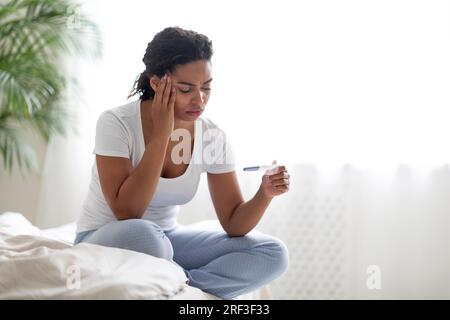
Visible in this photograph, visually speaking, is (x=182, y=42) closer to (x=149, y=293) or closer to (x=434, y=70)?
(x=149, y=293)

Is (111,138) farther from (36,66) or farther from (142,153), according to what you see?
(36,66)

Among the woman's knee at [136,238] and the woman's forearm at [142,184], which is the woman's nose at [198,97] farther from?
the woman's knee at [136,238]

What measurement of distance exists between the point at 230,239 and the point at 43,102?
1247mm

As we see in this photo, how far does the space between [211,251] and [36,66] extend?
3.99 ft

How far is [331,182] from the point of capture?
235 cm

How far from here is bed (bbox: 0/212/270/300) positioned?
3.36ft

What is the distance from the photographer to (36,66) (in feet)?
7.41

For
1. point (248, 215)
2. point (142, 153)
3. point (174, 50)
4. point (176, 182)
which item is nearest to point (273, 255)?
point (248, 215)

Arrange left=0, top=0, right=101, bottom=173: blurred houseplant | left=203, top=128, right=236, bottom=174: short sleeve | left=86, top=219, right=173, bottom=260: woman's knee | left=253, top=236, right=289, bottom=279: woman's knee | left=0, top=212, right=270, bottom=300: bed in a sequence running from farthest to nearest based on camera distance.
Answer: left=0, top=0, right=101, bottom=173: blurred houseplant
left=203, top=128, right=236, bottom=174: short sleeve
left=253, top=236, right=289, bottom=279: woman's knee
left=86, top=219, right=173, bottom=260: woman's knee
left=0, top=212, right=270, bottom=300: bed

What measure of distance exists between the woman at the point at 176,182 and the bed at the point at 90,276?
13cm

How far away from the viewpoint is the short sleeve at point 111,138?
1372 millimetres

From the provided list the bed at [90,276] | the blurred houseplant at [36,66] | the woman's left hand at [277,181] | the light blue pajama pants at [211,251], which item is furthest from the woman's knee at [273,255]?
the blurred houseplant at [36,66]

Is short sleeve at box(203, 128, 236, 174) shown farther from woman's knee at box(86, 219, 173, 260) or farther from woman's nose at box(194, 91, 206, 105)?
woman's knee at box(86, 219, 173, 260)

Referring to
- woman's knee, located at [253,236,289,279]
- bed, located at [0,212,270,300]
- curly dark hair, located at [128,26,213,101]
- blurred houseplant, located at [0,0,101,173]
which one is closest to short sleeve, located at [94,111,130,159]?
curly dark hair, located at [128,26,213,101]
